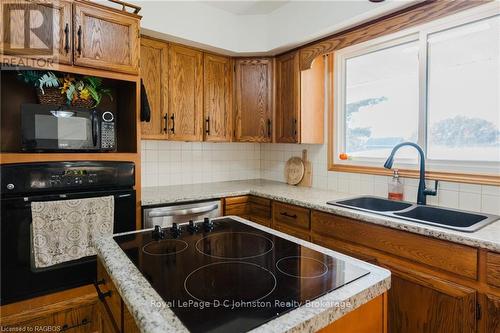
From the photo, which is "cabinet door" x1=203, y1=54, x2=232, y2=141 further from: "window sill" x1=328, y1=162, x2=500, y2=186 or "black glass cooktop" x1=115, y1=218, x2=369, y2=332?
"black glass cooktop" x1=115, y1=218, x2=369, y2=332

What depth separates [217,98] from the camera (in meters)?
2.76

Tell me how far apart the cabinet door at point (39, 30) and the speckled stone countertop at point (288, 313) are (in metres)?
1.44

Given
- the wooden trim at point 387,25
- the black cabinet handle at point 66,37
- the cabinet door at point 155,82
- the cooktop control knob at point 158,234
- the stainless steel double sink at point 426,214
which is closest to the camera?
the cooktop control knob at point 158,234

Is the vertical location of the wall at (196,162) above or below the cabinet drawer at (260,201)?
above

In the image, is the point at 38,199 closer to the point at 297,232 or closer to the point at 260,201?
the point at 260,201

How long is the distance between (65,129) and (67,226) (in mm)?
597

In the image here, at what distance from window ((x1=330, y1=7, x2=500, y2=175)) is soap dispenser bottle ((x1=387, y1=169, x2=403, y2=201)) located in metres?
0.12

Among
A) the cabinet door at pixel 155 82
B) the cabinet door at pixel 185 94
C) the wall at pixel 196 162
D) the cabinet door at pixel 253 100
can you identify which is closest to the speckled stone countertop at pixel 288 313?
the cabinet door at pixel 155 82

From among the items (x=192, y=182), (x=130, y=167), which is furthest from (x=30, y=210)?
(x=192, y=182)

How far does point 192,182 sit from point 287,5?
185 centimetres

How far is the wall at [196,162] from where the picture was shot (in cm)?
270

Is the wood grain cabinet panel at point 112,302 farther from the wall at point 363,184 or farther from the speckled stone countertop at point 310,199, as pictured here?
the wall at point 363,184

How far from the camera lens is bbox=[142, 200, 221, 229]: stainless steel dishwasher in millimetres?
2086

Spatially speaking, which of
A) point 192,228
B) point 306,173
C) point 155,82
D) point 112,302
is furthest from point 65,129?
point 306,173
